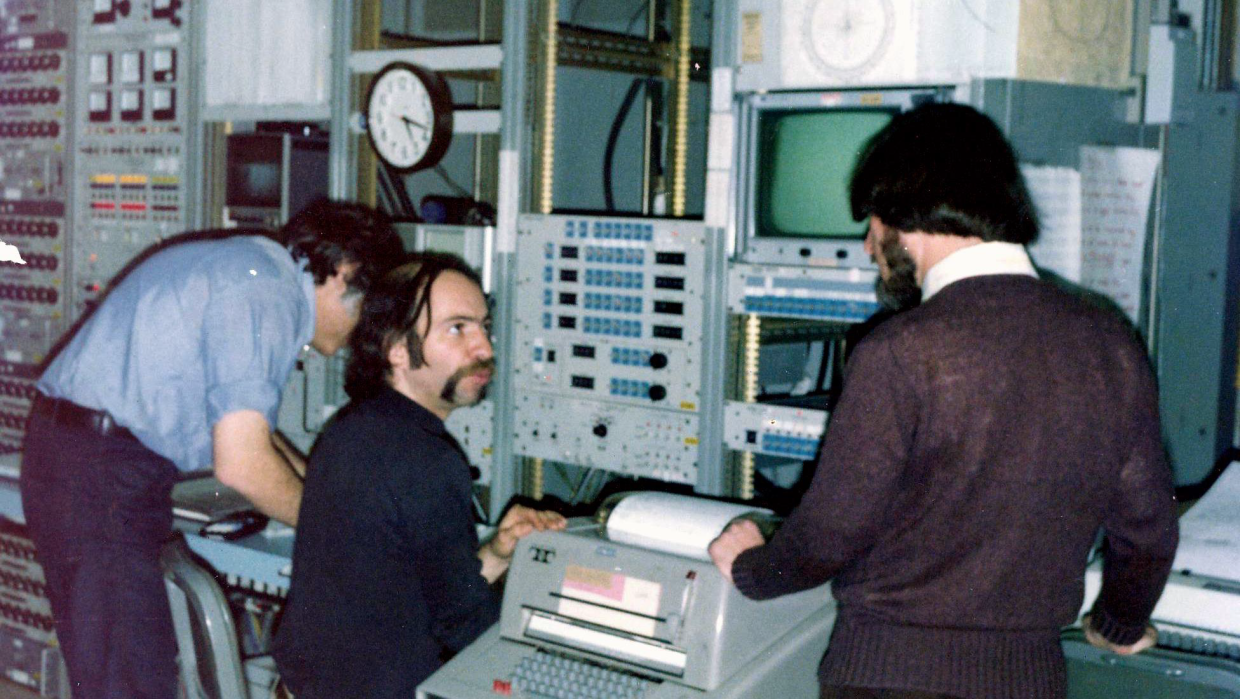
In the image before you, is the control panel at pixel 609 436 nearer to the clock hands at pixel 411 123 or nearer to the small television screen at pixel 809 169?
the small television screen at pixel 809 169

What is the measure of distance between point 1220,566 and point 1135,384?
0.54 metres

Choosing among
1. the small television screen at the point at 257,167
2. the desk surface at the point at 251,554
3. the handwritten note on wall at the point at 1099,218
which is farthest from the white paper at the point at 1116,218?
the small television screen at the point at 257,167

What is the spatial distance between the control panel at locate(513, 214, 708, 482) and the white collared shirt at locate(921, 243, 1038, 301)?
109cm

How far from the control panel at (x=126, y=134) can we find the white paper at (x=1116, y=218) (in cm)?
256

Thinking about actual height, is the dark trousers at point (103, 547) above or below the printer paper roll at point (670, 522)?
below

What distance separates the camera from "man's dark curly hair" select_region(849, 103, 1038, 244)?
172 centimetres

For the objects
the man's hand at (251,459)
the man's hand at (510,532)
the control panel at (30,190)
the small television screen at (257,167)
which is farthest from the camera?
the control panel at (30,190)

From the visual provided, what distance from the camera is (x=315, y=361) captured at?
11.6 ft

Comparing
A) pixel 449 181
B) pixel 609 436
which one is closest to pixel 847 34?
pixel 609 436

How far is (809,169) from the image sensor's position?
2631 millimetres

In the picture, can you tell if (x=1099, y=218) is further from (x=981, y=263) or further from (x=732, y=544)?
(x=732, y=544)

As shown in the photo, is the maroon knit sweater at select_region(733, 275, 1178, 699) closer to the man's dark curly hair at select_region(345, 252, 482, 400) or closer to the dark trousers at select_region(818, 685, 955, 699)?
the dark trousers at select_region(818, 685, 955, 699)

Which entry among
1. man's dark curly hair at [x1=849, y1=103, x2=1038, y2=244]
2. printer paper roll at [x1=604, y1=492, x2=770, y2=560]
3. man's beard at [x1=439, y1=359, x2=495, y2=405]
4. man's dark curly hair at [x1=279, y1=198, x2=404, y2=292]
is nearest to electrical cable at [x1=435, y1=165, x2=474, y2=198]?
man's dark curly hair at [x1=279, y1=198, x2=404, y2=292]

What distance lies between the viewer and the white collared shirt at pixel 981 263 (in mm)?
1695
